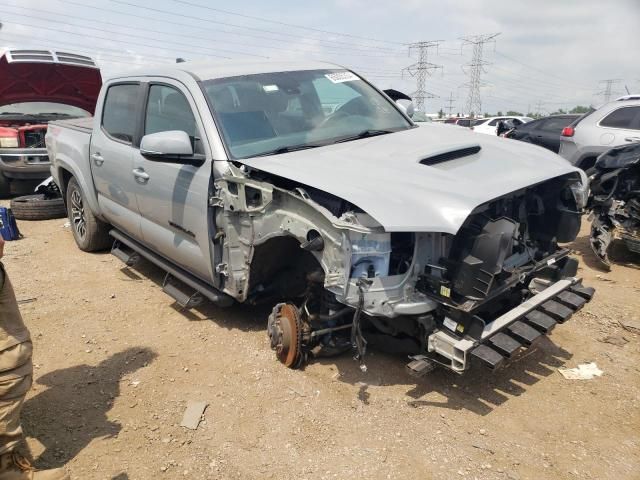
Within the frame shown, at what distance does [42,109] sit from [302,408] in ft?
29.8

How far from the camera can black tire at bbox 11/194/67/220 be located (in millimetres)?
7695

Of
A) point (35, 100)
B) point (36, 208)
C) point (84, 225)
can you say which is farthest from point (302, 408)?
point (35, 100)

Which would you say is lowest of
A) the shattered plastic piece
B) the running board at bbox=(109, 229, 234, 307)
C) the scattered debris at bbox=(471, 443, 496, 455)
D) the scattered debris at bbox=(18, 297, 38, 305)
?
the scattered debris at bbox=(18, 297, 38, 305)

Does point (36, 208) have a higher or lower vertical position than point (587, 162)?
lower

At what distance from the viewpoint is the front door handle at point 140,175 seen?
426cm

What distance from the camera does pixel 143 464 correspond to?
275 cm

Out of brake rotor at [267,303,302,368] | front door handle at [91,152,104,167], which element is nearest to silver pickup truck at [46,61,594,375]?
brake rotor at [267,303,302,368]

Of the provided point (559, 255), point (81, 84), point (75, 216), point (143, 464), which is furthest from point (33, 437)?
point (81, 84)

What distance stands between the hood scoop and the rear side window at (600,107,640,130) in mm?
5504

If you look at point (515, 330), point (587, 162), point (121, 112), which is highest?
point (121, 112)

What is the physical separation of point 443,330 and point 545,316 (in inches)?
30.0

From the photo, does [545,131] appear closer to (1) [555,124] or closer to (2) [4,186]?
(1) [555,124]

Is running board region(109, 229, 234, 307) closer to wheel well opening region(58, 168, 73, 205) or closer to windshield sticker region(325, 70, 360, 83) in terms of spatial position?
wheel well opening region(58, 168, 73, 205)

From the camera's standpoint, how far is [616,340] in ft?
13.0
